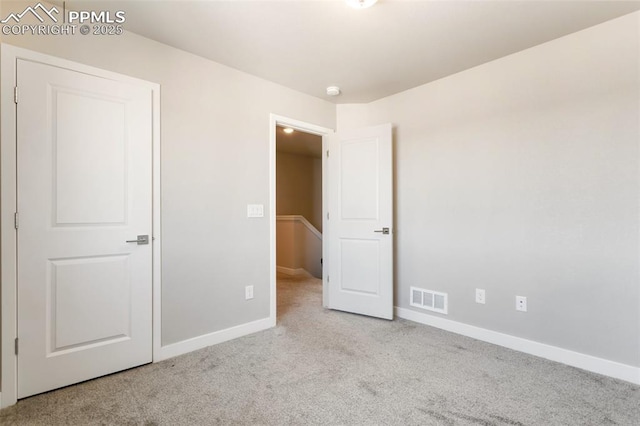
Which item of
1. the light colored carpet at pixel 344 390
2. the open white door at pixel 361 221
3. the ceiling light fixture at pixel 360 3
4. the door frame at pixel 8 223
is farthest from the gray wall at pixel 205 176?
the ceiling light fixture at pixel 360 3

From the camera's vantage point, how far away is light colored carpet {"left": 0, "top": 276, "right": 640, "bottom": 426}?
1.66m

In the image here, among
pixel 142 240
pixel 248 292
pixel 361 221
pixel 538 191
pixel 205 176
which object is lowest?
pixel 248 292

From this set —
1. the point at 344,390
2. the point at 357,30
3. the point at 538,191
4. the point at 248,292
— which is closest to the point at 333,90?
the point at 357,30

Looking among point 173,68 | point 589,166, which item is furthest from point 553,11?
point 173,68

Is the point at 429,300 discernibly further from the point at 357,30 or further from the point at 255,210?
the point at 357,30

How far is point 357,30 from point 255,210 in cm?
169

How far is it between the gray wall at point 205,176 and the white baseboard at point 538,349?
1.65 m

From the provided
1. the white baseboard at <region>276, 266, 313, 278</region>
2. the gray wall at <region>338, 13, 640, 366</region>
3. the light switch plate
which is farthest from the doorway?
the gray wall at <region>338, 13, 640, 366</region>

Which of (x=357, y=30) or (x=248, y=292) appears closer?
(x=357, y=30)

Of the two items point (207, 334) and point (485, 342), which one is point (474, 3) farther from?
point (207, 334)

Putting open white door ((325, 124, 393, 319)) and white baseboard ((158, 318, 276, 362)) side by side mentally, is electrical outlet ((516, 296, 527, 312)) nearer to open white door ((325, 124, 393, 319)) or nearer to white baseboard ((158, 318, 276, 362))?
open white door ((325, 124, 393, 319))

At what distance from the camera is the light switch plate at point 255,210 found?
2885mm

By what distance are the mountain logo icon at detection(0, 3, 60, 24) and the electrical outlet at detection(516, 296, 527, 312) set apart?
12.4 ft

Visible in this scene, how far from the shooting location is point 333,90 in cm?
320
